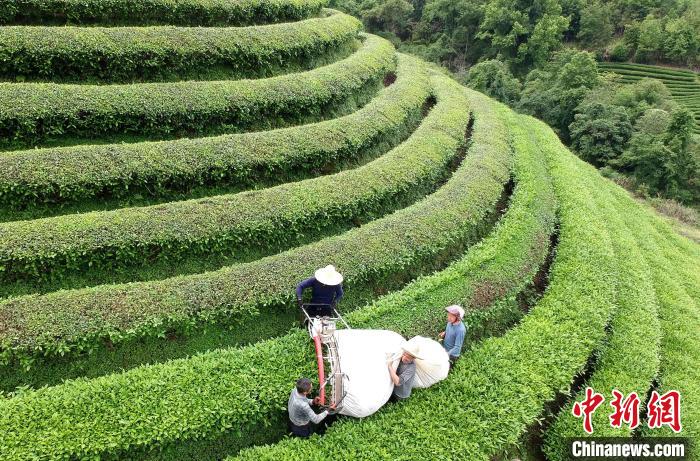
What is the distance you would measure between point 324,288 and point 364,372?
2.07m

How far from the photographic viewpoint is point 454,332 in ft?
27.0

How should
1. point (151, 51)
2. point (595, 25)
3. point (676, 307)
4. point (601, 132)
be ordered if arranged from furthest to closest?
1. point (595, 25)
2. point (601, 132)
3. point (151, 51)
4. point (676, 307)

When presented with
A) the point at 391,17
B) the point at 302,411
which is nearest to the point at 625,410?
the point at 302,411

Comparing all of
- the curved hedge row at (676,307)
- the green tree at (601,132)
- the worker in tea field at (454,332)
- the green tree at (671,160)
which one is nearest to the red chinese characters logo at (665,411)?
the curved hedge row at (676,307)

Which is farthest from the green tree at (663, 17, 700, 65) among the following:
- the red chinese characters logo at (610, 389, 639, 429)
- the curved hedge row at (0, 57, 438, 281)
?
the red chinese characters logo at (610, 389, 639, 429)

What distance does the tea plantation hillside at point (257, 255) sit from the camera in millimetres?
7172

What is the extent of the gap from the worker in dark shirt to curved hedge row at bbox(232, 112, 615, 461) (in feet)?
7.53

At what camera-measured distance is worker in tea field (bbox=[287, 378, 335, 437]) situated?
641cm

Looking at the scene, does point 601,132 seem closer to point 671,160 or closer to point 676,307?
point 671,160

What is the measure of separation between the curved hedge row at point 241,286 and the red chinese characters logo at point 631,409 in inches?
186

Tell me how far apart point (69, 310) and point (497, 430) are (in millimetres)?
7846

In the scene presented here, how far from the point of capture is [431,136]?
16.2 meters

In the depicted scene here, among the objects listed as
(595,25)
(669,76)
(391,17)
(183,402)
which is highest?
(595,25)

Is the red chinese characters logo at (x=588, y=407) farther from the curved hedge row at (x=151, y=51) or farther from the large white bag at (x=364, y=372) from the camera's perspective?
the curved hedge row at (x=151, y=51)
